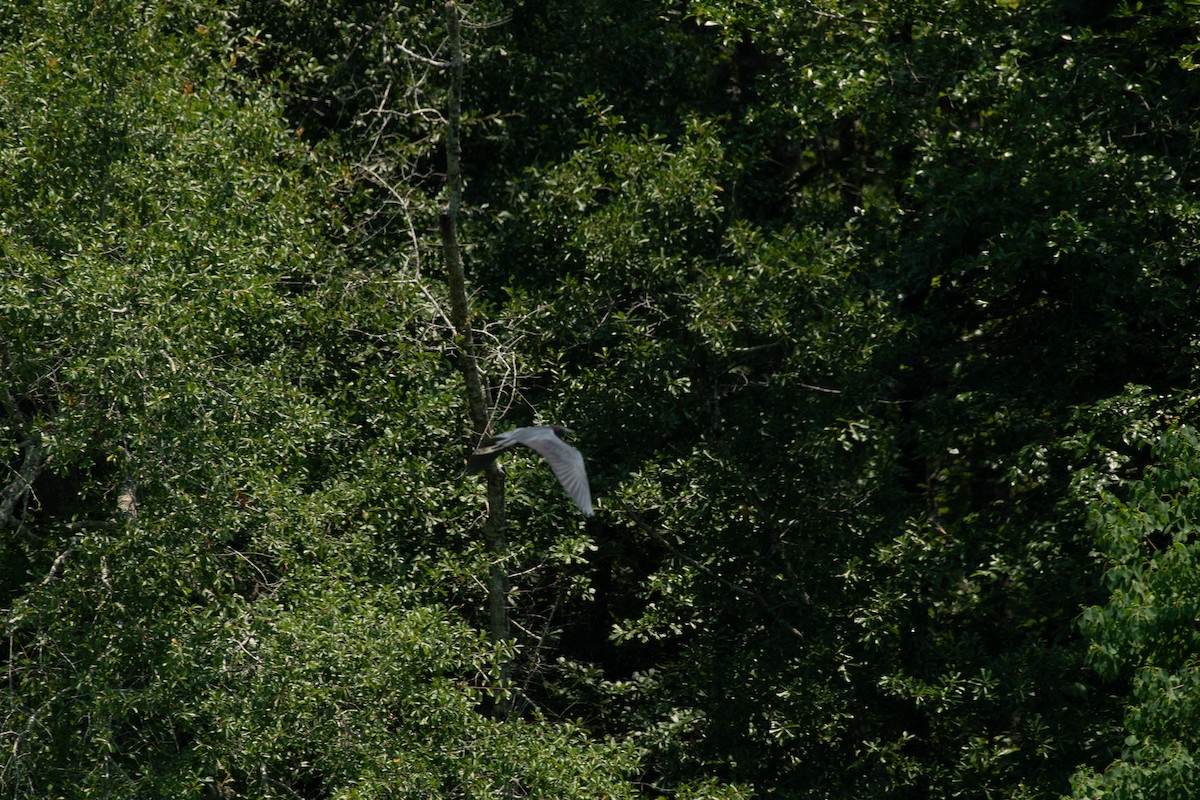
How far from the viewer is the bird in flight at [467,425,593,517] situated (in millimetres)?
7508

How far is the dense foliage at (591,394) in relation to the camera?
8156mm

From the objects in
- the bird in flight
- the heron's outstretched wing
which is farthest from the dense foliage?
the heron's outstretched wing

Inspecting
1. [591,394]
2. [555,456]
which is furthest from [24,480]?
[591,394]

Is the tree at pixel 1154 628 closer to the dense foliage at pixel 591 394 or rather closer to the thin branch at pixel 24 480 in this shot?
the dense foliage at pixel 591 394

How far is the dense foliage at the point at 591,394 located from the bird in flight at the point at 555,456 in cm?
97

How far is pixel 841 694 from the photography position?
9.78 metres

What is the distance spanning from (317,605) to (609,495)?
2.28m

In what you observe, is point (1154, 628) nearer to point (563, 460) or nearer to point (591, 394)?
point (563, 460)

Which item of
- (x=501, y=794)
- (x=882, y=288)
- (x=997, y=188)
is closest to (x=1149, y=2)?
(x=997, y=188)

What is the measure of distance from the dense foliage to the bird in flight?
97 centimetres

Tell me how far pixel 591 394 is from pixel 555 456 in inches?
89.3

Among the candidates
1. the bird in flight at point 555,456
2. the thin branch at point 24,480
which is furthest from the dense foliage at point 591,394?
the bird in flight at point 555,456

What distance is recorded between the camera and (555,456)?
7.70m

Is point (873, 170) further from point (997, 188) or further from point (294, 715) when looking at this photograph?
point (294, 715)
